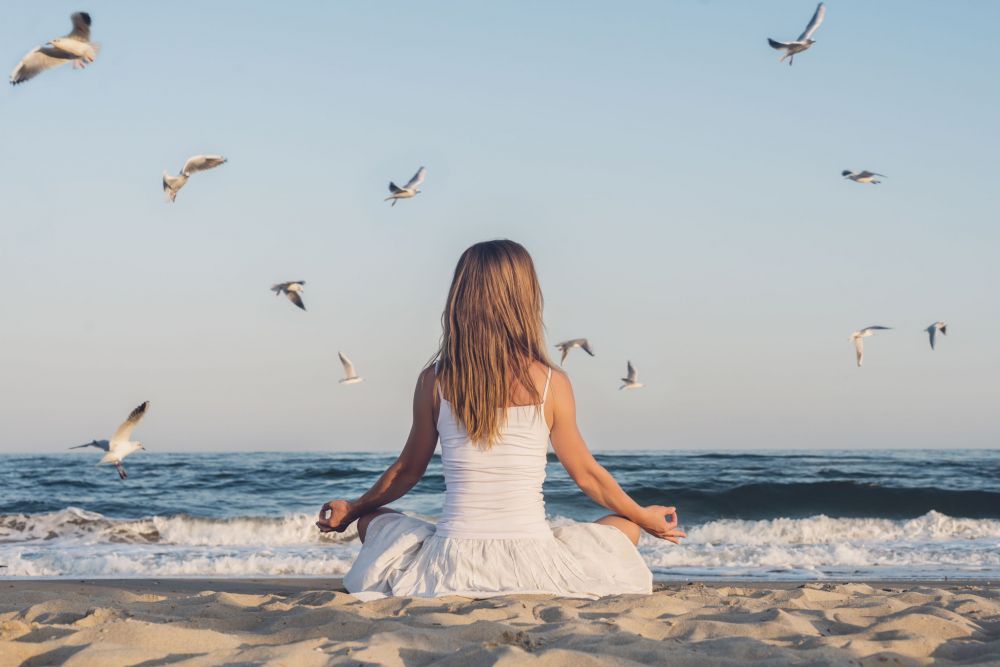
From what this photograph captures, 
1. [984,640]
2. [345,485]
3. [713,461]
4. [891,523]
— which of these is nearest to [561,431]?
[984,640]

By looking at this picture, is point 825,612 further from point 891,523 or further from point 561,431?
point 891,523

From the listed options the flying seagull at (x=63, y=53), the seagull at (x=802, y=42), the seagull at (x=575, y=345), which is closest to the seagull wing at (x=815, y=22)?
the seagull at (x=802, y=42)

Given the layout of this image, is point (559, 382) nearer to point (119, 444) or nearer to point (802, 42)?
point (119, 444)

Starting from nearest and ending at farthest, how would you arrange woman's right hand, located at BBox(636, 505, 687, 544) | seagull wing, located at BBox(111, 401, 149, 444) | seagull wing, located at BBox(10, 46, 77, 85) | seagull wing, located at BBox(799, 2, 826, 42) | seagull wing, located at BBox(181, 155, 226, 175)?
woman's right hand, located at BBox(636, 505, 687, 544), seagull wing, located at BBox(111, 401, 149, 444), seagull wing, located at BBox(10, 46, 77, 85), seagull wing, located at BBox(181, 155, 226, 175), seagull wing, located at BBox(799, 2, 826, 42)

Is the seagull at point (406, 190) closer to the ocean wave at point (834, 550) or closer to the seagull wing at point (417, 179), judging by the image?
the seagull wing at point (417, 179)

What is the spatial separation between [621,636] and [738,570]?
5443 mm

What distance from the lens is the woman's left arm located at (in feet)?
13.7

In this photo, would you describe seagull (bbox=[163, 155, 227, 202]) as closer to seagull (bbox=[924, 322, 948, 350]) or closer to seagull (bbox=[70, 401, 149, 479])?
seagull (bbox=[70, 401, 149, 479])

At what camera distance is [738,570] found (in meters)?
8.41

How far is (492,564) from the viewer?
4.11 metres

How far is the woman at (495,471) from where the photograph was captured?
396cm

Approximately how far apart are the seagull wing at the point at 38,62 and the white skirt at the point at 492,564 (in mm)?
5383

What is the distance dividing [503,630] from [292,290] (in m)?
8.07

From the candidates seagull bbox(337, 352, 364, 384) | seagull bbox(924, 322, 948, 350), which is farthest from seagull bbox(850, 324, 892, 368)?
seagull bbox(337, 352, 364, 384)
